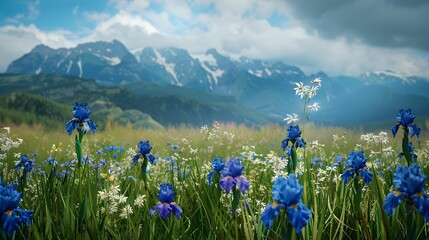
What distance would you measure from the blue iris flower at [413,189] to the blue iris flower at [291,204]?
2.19 ft

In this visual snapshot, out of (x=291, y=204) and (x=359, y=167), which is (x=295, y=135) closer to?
(x=359, y=167)

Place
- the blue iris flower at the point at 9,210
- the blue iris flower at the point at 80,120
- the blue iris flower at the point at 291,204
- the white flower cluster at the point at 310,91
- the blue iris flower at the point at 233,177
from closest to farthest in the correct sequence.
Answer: the blue iris flower at the point at 291,204 < the blue iris flower at the point at 9,210 < the blue iris flower at the point at 233,177 < the blue iris flower at the point at 80,120 < the white flower cluster at the point at 310,91

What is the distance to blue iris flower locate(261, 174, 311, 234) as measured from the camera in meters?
1.87

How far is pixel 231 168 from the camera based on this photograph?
2.68 m

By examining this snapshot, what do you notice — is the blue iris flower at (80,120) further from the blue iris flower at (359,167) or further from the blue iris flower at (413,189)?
the blue iris flower at (413,189)

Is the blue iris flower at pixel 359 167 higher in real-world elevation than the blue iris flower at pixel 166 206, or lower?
higher

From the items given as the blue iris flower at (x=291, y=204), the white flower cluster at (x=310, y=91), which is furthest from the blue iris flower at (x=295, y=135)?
the blue iris flower at (x=291, y=204)

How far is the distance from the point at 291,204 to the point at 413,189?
789mm

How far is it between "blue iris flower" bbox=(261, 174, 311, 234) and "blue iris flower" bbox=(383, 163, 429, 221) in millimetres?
668

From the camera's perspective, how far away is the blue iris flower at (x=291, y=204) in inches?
73.5

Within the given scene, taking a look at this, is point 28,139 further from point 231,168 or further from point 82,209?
point 231,168

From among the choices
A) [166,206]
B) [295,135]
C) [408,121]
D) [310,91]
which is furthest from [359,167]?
[166,206]

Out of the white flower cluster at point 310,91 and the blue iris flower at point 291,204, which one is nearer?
the blue iris flower at point 291,204

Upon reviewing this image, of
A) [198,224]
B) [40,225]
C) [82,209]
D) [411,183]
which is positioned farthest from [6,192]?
[411,183]
